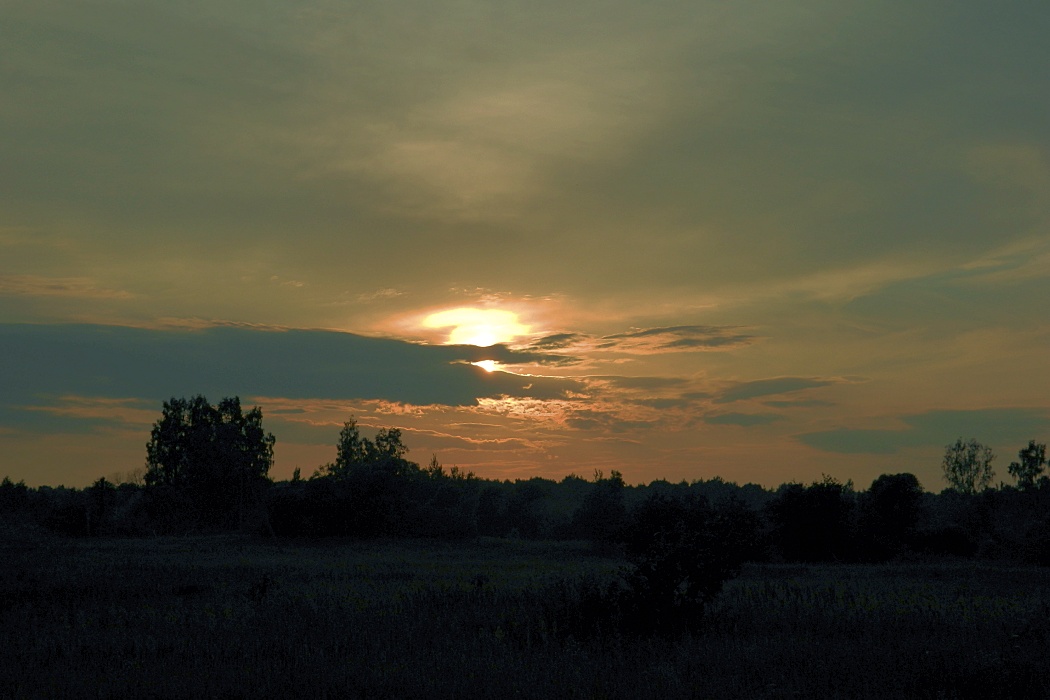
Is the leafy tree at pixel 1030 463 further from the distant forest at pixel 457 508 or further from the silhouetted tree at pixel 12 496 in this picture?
the silhouetted tree at pixel 12 496

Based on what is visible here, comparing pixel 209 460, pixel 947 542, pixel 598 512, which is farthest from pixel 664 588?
pixel 209 460

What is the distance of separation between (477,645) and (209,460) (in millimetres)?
89028

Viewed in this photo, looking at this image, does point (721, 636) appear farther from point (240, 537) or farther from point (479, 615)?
point (240, 537)

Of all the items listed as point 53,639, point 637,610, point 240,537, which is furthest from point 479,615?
point 240,537

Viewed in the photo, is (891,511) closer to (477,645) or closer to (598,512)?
(598,512)

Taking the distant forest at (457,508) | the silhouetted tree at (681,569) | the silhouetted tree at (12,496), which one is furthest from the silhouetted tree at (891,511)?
the silhouetted tree at (12,496)

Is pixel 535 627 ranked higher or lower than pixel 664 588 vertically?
lower

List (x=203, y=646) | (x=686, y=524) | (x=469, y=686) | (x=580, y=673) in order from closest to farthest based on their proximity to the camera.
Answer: (x=469, y=686)
(x=580, y=673)
(x=203, y=646)
(x=686, y=524)

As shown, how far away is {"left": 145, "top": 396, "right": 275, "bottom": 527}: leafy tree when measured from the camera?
96750 mm

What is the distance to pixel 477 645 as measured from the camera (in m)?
14.6

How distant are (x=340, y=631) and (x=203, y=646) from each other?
7.92ft

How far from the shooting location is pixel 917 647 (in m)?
13.8

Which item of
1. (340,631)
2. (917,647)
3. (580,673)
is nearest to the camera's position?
(580,673)

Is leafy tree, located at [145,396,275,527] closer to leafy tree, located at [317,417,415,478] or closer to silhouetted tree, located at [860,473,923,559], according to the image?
leafy tree, located at [317,417,415,478]
